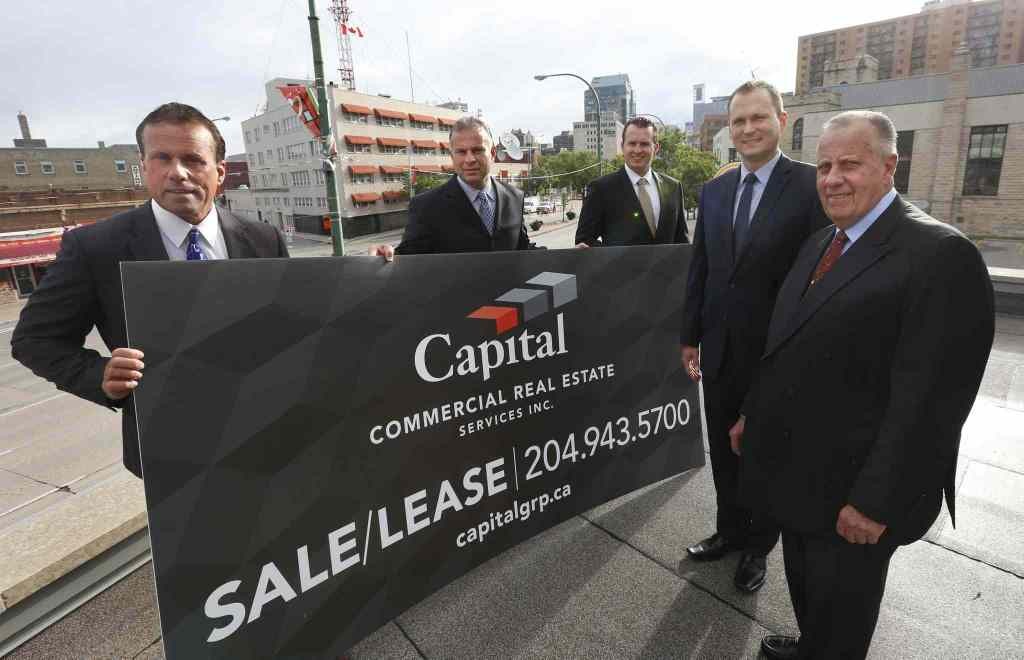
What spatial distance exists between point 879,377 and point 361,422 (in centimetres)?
185

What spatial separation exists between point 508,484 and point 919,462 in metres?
1.72

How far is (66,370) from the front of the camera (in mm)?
1787

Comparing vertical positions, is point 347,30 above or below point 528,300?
above

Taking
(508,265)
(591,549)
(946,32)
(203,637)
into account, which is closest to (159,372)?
(203,637)

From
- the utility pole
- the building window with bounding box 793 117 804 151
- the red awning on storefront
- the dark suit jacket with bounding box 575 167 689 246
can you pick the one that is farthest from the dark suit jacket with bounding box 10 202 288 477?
the building window with bounding box 793 117 804 151

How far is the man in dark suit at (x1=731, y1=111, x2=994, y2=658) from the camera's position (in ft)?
5.02

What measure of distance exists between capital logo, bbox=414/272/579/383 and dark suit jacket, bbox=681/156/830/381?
728 millimetres

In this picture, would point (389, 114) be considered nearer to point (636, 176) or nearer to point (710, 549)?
point (636, 176)

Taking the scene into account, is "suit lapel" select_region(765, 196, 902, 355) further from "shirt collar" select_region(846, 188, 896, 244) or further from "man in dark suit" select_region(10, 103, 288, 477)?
"man in dark suit" select_region(10, 103, 288, 477)

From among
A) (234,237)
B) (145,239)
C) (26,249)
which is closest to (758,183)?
(234,237)

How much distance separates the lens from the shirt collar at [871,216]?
1.72m

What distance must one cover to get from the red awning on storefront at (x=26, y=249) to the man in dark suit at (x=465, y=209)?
3007 cm

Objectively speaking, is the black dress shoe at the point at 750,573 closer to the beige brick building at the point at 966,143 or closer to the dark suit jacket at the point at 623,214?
the dark suit jacket at the point at 623,214

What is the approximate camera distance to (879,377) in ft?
5.49
